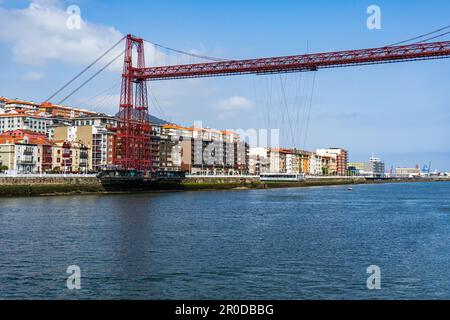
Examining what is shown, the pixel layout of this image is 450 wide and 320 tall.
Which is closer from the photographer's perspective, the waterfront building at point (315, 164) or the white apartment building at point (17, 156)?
the white apartment building at point (17, 156)

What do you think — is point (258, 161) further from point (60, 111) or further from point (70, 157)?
point (70, 157)

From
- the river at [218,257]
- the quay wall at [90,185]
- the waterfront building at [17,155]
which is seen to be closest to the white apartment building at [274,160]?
the quay wall at [90,185]

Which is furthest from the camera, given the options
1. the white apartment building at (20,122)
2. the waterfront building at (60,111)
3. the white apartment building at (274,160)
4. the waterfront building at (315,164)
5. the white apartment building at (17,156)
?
the waterfront building at (315,164)

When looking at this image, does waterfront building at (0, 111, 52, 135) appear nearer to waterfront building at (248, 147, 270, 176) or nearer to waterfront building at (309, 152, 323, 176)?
waterfront building at (248, 147, 270, 176)

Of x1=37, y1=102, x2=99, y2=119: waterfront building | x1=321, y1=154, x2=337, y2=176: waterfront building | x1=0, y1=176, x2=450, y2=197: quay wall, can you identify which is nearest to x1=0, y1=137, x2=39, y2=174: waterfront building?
x1=0, y1=176, x2=450, y2=197: quay wall

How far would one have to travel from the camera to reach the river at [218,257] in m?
11.9

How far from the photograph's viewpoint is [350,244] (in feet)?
62.4

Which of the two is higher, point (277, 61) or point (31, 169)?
point (277, 61)

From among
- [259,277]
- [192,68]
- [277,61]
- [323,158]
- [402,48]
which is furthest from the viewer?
[323,158]

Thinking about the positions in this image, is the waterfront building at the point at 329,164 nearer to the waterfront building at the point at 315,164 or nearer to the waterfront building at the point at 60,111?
the waterfront building at the point at 315,164

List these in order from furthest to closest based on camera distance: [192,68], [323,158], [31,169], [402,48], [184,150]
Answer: [323,158] < [184,150] < [31,169] < [192,68] < [402,48]

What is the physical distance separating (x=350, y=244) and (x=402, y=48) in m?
28.6
